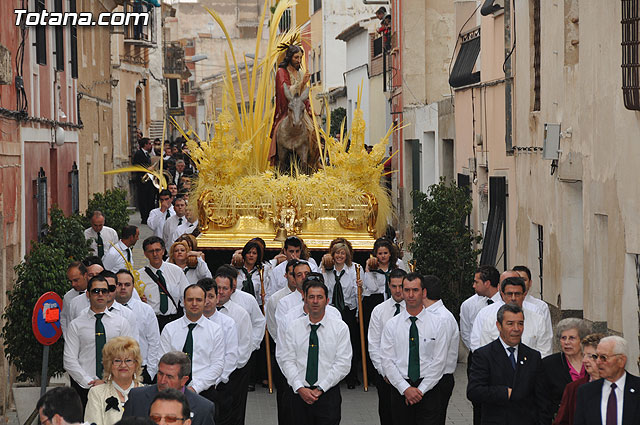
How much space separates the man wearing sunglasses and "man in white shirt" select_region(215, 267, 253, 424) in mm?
1092

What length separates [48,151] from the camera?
18.4 m

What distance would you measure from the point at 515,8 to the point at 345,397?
6357mm

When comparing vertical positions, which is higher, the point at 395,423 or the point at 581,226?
the point at 581,226

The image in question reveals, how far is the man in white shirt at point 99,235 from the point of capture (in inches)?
656

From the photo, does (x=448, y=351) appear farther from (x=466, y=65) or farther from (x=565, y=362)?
(x=466, y=65)

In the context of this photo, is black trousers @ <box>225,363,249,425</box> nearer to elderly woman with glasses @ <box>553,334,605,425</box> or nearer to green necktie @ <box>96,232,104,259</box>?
elderly woman with glasses @ <box>553,334,605,425</box>

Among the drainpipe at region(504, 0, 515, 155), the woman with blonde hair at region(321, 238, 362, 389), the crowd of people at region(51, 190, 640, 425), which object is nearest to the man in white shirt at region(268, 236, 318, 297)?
the woman with blonde hair at region(321, 238, 362, 389)

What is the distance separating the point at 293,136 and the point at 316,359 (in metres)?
9.18

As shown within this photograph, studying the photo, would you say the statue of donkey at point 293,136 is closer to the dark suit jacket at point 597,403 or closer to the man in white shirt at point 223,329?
the man in white shirt at point 223,329

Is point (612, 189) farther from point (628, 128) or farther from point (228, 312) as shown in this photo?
point (228, 312)

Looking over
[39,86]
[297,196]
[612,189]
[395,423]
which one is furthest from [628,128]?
[39,86]

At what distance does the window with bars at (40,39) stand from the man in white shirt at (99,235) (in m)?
2.46

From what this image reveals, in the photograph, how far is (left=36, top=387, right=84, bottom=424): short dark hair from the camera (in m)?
6.20

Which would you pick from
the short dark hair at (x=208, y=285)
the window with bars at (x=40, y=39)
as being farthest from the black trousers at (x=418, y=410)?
the window with bars at (x=40, y=39)
